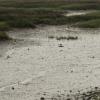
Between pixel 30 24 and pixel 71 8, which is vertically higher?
pixel 30 24

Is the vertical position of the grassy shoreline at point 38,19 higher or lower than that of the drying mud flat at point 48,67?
lower

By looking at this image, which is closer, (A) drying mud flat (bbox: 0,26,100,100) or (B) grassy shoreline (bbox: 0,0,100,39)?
(A) drying mud flat (bbox: 0,26,100,100)

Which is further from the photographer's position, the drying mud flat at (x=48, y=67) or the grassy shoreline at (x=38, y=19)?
the grassy shoreline at (x=38, y=19)

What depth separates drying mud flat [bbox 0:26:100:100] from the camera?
24.3 meters

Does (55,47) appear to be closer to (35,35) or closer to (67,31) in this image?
(35,35)

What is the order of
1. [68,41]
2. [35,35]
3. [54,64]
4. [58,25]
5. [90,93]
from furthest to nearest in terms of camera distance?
[58,25] → [35,35] → [68,41] → [54,64] → [90,93]

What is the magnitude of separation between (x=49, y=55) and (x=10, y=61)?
4555mm

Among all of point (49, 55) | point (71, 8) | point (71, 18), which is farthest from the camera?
point (71, 8)

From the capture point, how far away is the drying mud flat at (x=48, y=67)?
24266 mm

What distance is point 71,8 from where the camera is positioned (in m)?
77.6

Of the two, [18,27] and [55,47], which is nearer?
[55,47]

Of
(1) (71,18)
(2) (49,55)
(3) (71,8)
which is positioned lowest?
(3) (71,8)

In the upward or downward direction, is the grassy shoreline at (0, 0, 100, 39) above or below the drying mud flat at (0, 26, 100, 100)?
below

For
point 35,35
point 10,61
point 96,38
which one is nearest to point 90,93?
point 10,61
